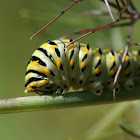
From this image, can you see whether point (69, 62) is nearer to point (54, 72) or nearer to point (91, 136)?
point (54, 72)

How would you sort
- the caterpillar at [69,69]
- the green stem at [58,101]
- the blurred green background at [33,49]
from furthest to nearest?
the blurred green background at [33,49], the caterpillar at [69,69], the green stem at [58,101]

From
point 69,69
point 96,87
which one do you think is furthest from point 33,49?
point 96,87

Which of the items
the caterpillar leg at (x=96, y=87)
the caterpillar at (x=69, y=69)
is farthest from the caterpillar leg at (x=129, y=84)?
the caterpillar leg at (x=96, y=87)

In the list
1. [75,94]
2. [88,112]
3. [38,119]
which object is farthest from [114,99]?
[38,119]

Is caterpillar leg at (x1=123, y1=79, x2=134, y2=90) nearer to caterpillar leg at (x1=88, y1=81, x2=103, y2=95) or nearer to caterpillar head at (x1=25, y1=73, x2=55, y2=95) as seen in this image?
caterpillar leg at (x1=88, y1=81, x2=103, y2=95)

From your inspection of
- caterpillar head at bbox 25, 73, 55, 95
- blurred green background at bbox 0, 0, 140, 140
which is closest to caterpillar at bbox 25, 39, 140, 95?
caterpillar head at bbox 25, 73, 55, 95

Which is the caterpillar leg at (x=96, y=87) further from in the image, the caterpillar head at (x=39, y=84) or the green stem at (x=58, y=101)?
Result: the caterpillar head at (x=39, y=84)
